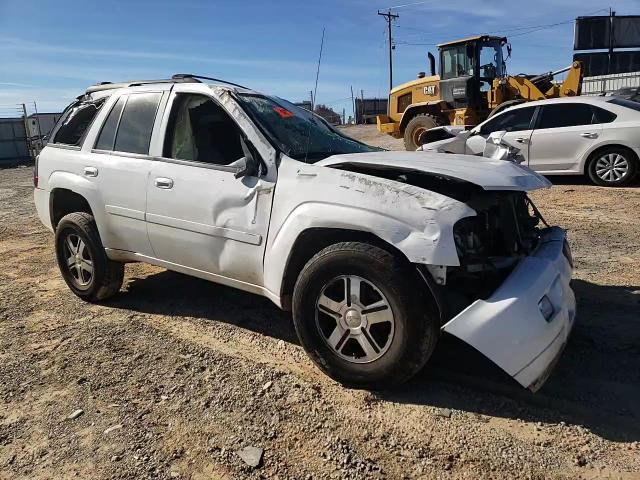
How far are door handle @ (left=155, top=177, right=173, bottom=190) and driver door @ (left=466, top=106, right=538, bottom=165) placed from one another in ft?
23.2

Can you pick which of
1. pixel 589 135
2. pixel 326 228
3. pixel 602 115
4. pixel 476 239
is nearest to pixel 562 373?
pixel 476 239

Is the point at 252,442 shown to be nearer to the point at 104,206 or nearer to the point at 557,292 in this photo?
the point at 557,292

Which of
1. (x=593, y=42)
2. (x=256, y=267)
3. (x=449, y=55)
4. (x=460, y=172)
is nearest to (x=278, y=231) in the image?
(x=256, y=267)

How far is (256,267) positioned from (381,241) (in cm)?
96

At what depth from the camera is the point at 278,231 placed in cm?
352

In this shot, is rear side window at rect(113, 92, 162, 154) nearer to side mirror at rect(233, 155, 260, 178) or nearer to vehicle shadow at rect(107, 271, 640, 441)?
side mirror at rect(233, 155, 260, 178)

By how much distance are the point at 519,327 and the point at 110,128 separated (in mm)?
3746

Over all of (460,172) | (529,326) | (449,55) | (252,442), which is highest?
(449,55)

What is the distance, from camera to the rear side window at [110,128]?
4.73 metres

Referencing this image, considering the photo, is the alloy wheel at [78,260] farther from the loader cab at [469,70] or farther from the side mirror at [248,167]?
the loader cab at [469,70]

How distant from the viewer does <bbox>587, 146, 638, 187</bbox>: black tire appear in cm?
920

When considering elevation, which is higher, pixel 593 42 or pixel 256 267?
pixel 593 42

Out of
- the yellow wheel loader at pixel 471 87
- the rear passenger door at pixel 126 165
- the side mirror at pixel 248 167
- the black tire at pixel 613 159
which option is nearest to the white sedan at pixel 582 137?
the black tire at pixel 613 159

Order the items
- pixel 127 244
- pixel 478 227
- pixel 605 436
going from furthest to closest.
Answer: pixel 127 244, pixel 478 227, pixel 605 436
